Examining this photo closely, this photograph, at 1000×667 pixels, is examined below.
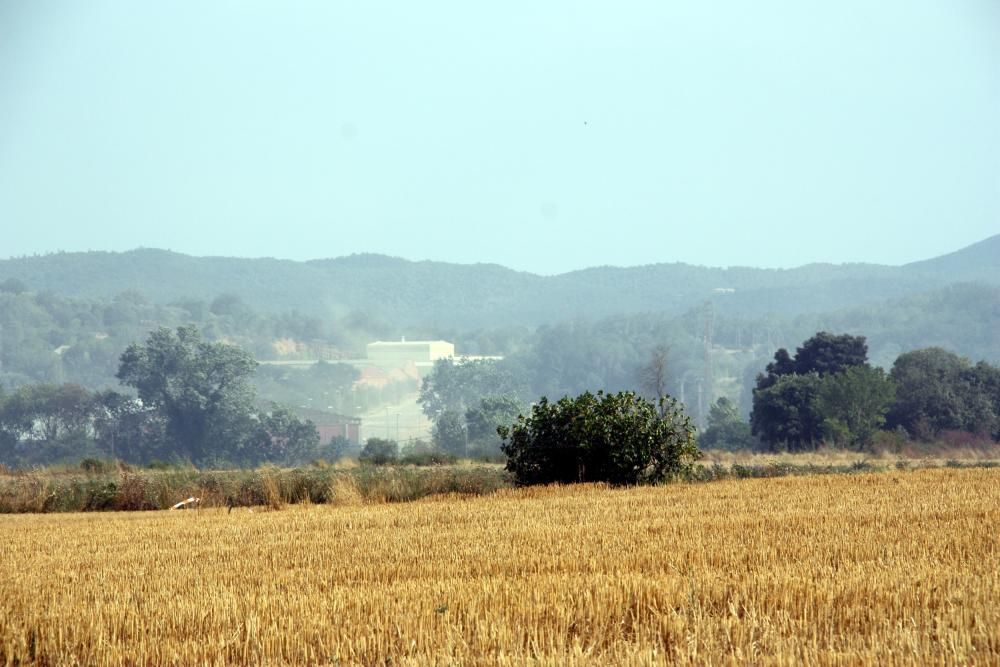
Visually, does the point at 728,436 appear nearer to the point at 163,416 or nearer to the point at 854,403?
the point at 854,403

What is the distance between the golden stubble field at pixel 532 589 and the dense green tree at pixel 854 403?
203 feet

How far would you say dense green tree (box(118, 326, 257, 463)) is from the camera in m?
140

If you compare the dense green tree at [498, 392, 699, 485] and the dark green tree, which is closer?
the dense green tree at [498, 392, 699, 485]

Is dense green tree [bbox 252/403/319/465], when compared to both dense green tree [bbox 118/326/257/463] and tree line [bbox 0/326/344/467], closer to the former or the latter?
tree line [bbox 0/326/344/467]

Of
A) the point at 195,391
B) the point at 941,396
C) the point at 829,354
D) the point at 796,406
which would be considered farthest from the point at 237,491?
the point at 195,391

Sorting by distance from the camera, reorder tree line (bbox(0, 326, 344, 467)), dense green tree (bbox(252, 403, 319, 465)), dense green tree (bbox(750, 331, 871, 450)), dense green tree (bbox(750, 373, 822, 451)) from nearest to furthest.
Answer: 1. dense green tree (bbox(750, 331, 871, 450))
2. dense green tree (bbox(750, 373, 822, 451))
3. dense green tree (bbox(252, 403, 319, 465))
4. tree line (bbox(0, 326, 344, 467))

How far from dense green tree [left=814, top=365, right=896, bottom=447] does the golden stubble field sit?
61.9m

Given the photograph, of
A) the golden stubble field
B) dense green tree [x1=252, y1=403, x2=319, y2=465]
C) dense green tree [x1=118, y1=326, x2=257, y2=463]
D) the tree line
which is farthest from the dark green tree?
dense green tree [x1=118, y1=326, x2=257, y2=463]

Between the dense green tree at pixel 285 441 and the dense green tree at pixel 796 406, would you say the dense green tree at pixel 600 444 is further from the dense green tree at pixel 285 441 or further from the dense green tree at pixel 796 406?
the dense green tree at pixel 285 441

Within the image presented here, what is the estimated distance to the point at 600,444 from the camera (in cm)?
2633

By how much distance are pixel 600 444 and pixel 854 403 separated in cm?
5809

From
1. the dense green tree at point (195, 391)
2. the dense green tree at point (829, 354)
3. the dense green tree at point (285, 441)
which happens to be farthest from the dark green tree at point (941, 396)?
the dense green tree at point (195, 391)

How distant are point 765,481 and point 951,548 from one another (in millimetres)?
11951

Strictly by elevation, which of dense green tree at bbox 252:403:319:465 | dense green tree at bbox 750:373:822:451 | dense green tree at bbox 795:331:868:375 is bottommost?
dense green tree at bbox 252:403:319:465
